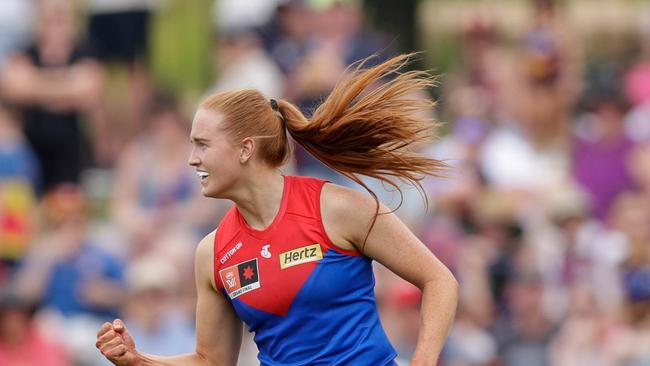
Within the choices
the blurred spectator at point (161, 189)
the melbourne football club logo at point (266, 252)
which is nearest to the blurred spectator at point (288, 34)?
the blurred spectator at point (161, 189)

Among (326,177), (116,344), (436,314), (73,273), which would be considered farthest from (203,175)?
(73,273)

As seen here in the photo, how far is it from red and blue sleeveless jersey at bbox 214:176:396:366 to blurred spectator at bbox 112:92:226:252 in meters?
5.45

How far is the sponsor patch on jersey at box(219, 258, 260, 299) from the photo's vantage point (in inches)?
207

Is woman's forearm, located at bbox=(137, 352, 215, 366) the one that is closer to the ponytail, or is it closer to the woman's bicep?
the woman's bicep

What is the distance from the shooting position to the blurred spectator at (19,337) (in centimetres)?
921

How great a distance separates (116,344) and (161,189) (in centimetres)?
609

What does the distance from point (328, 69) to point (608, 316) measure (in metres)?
2.64

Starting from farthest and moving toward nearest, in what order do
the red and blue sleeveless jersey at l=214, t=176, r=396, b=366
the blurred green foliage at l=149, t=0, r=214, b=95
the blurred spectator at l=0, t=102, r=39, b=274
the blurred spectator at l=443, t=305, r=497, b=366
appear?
the blurred green foliage at l=149, t=0, r=214, b=95, the blurred spectator at l=0, t=102, r=39, b=274, the blurred spectator at l=443, t=305, r=497, b=366, the red and blue sleeveless jersey at l=214, t=176, r=396, b=366

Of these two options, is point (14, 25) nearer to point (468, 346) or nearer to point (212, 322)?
point (468, 346)

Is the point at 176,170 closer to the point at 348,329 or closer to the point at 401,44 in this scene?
the point at 401,44

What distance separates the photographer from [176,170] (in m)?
11.2

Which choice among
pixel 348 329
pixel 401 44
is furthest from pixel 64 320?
pixel 348 329

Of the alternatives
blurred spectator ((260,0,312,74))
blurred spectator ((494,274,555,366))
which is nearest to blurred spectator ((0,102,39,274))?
blurred spectator ((260,0,312,74))

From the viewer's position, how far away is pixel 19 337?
9.28 m
